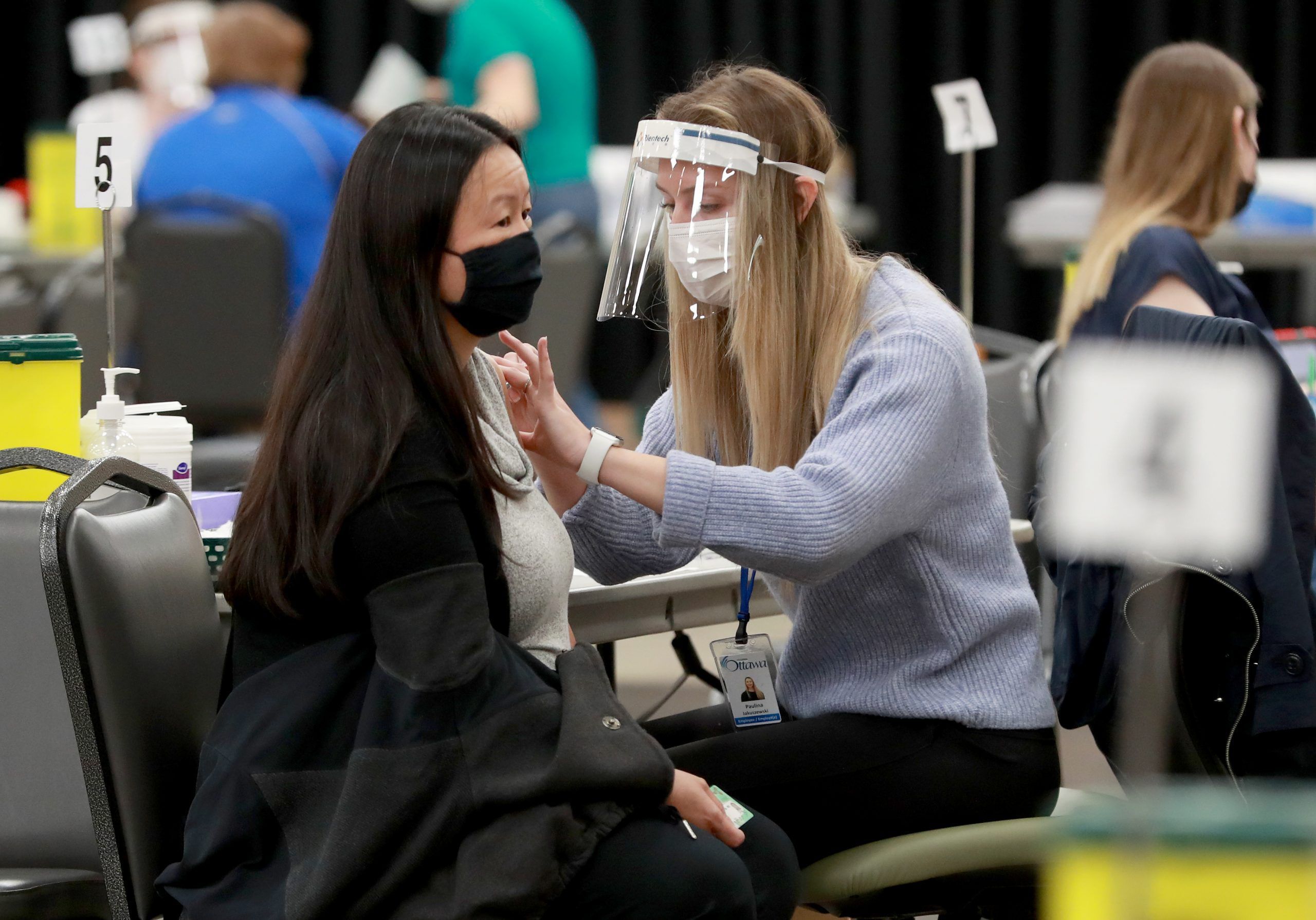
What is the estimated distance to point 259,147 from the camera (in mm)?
3428

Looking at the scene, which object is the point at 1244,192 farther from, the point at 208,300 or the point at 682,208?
the point at 208,300

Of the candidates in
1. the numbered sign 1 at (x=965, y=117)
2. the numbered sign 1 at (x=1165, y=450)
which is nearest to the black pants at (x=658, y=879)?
the numbered sign 1 at (x=1165, y=450)

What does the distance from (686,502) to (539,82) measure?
9.67ft

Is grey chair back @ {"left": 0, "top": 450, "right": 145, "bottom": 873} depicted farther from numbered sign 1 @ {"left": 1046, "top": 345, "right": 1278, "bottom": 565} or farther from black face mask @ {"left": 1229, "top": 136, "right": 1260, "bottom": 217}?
black face mask @ {"left": 1229, "top": 136, "right": 1260, "bottom": 217}

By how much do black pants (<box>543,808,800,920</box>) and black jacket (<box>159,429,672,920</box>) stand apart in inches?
0.8

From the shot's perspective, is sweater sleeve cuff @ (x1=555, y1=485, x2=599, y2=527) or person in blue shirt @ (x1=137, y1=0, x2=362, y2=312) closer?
sweater sleeve cuff @ (x1=555, y1=485, x2=599, y2=527)

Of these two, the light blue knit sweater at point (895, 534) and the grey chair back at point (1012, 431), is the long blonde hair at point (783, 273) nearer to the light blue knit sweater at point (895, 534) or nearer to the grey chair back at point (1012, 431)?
the light blue knit sweater at point (895, 534)

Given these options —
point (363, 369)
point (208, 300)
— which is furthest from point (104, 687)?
point (208, 300)

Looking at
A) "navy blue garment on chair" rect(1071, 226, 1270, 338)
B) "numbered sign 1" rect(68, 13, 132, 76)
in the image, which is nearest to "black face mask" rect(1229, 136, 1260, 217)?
"navy blue garment on chair" rect(1071, 226, 1270, 338)

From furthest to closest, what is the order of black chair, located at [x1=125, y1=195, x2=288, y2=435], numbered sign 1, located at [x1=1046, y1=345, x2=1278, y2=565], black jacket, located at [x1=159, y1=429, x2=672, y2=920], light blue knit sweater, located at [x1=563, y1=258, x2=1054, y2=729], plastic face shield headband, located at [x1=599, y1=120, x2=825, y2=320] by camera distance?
black chair, located at [x1=125, y1=195, x2=288, y2=435]
plastic face shield headband, located at [x1=599, y1=120, x2=825, y2=320]
light blue knit sweater, located at [x1=563, y1=258, x2=1054, y2=729]
black jacket, located at [x1=159, y1=429, x2=672, y2=920]
numbered sign 1, located at [x1=1046, y1=345, x2=1278, y2=565]

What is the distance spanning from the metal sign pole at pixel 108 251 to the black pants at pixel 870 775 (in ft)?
3.11

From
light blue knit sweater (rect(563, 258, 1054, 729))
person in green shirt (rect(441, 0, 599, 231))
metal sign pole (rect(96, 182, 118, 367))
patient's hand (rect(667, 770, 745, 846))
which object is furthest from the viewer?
→ person in green shirt (rect(441, 0, 599, 231))

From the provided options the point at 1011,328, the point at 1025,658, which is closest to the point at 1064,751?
the point at 1025,658

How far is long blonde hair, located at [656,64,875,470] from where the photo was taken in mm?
1598
